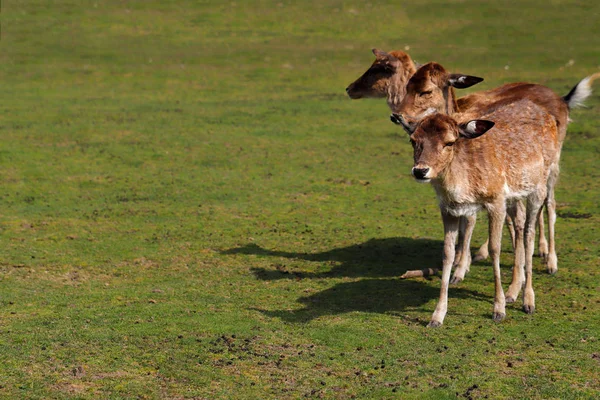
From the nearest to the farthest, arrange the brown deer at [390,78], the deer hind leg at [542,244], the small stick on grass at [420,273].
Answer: the small stick on grass at [420,273], the deer hind leg at [542,244], the brown deer at [390,78]

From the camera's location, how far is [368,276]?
11.0 m

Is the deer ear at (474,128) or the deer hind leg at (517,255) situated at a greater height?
the deer ear at (474,128)

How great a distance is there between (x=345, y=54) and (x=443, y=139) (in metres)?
24.4

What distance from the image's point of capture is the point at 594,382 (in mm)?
7359

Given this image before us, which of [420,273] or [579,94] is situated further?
[579,94]

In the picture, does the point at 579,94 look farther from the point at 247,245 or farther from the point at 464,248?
the point at 247,245

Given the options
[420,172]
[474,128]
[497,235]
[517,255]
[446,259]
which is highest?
[474,128]

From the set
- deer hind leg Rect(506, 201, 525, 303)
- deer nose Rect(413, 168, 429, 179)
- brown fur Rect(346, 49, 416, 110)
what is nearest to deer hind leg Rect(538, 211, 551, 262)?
deer hind leg Rect(506, 201, 525, 303)

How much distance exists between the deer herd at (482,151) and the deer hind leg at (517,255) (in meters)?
0.01

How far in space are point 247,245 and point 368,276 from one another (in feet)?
7.31

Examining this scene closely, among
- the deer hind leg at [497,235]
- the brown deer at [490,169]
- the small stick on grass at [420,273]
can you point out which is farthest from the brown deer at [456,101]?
the deer hind leg at [497,235]

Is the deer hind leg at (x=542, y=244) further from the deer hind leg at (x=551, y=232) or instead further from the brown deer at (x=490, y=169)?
the brown deer at (x=490, y=169)

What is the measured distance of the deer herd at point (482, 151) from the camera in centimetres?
884

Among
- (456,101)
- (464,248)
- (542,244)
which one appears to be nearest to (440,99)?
(456,101)
